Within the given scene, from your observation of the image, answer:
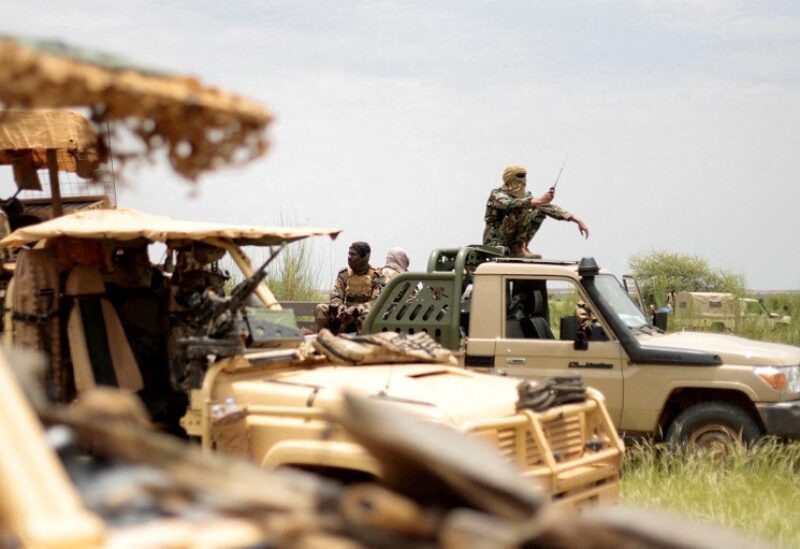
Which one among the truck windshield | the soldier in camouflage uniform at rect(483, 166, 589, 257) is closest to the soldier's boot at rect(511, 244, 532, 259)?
the soldier in camouflage uniform at rect(483, 166, 589, 257)

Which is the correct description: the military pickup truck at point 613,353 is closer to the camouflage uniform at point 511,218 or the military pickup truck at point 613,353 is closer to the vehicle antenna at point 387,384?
the camouflage uniform at point 511,218

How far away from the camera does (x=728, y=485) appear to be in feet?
25.7

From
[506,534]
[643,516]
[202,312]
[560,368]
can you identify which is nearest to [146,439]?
[506,534]

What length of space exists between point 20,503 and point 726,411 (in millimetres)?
7510

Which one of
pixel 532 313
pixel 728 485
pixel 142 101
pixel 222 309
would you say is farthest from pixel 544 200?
pixel 142 101

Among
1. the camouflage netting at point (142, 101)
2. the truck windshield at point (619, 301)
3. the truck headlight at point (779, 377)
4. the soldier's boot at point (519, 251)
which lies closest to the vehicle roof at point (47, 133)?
the truck windshield at point (619, 301)

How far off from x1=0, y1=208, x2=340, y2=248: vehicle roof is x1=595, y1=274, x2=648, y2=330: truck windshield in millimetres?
3185

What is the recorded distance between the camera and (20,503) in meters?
2.00

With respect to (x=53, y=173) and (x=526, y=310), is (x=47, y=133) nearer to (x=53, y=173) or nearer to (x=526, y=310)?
(x=53, y=173)

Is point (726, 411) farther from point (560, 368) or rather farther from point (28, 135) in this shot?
point (28, 135)

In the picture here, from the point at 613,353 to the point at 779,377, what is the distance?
4.20ft

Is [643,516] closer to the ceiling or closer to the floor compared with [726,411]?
closer to the ceiling

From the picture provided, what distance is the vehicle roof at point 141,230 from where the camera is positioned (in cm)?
609

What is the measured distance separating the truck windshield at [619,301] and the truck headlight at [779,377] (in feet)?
3.50
